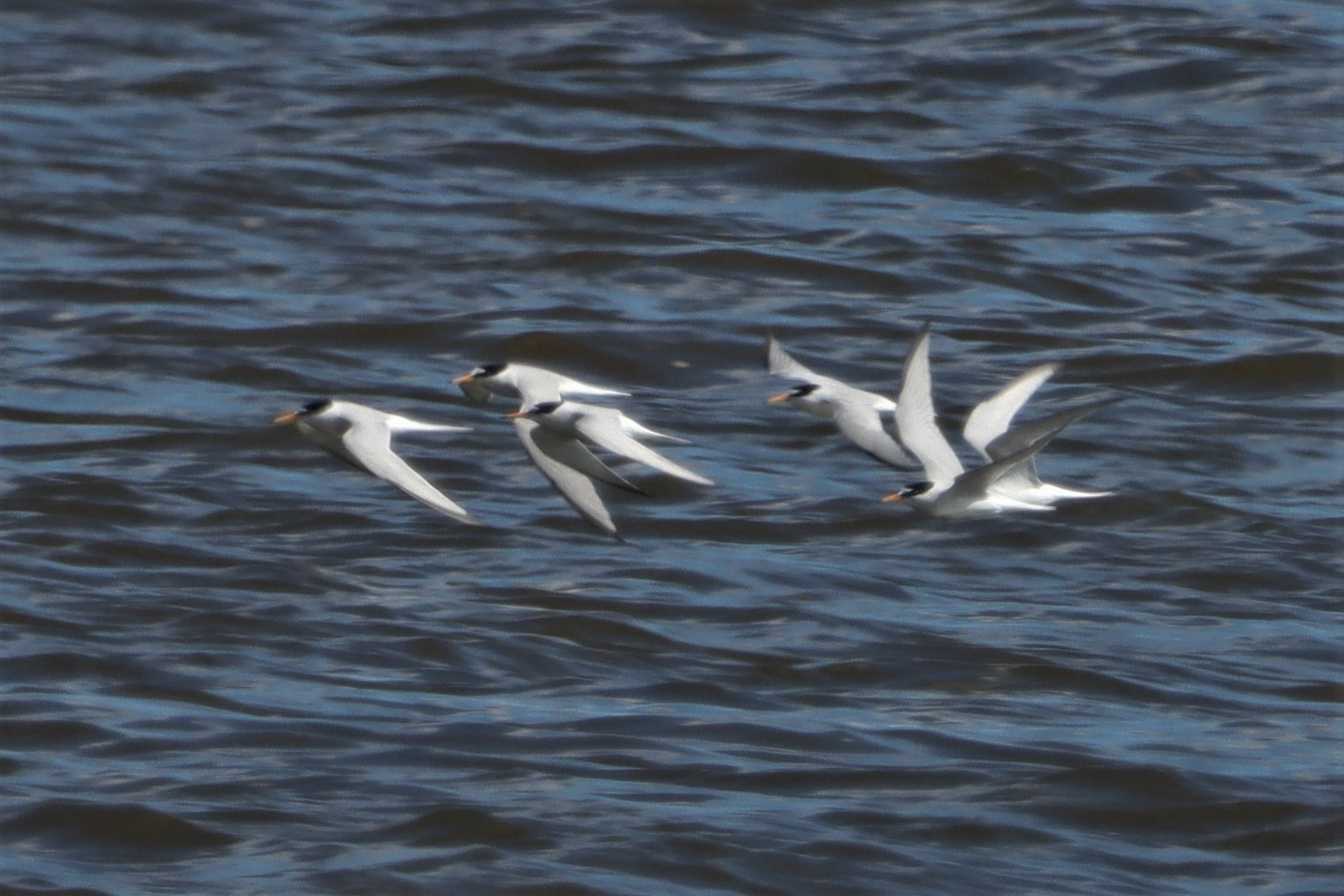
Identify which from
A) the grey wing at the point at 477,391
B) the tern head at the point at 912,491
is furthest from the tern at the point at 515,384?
the tern head at the point at 912,491

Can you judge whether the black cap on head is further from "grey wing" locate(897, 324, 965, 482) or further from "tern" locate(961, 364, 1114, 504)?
"tern" locate(961, 364, 1114, 504)

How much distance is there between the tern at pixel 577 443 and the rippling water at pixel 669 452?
32.8 inches

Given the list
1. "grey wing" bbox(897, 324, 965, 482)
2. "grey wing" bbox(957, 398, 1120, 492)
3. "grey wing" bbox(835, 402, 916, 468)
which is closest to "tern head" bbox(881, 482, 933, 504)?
"grey wing" bbox(897, 324, 965, 482)

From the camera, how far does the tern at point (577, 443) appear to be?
9914mm

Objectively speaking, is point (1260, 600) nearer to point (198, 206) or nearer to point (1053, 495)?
point (1053, 495)

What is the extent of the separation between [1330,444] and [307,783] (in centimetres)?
680

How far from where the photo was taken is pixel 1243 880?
937 centimetres

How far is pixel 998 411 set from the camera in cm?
Answer: 1138

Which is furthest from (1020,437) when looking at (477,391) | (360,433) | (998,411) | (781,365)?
(360,433)

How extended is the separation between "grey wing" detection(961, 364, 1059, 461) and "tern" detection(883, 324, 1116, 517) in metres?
0.11

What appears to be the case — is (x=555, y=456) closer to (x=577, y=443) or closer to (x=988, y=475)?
(x=577, y=443)

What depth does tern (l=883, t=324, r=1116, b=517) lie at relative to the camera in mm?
10478

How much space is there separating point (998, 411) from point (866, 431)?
0.69 meters

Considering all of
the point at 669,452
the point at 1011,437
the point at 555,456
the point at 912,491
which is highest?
the point at 555,456
